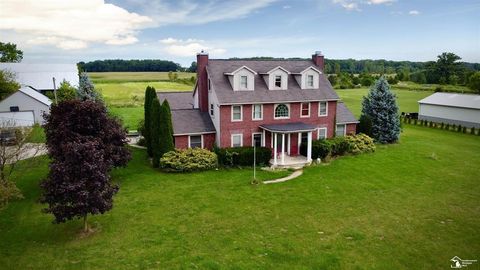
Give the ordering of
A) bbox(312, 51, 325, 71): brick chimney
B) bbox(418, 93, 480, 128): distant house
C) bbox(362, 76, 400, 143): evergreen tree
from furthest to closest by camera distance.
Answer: bbox(418, 93, 480, 128): distant house, bbox(362, 76, 400, 143): evergreen tree, bbox(312, 51, 325, 71): brick chimney

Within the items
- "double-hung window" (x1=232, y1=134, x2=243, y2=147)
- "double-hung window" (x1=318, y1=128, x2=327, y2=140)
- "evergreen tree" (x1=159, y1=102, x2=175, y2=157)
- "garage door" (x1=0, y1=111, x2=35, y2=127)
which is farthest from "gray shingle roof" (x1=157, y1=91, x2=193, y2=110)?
"garage door" (x1=0, y1=111, x2=35, y2=127)

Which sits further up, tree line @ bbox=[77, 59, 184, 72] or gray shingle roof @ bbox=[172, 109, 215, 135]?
tree line @ bbox=[77, 59, 184, 72]

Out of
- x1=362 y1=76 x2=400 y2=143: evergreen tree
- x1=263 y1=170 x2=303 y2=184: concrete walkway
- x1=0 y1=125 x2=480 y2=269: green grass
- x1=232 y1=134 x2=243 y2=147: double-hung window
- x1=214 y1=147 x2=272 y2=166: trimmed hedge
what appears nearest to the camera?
x1=0 y1=125 x2=480 y2=269: green grass

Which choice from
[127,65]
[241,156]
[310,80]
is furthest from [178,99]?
[127,65]

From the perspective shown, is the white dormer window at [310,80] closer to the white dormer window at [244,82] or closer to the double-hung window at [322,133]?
the double-hung window at [322,133]

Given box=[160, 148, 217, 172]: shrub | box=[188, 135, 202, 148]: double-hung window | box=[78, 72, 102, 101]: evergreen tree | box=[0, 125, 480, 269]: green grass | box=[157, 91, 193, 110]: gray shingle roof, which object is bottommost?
box=[0, 125, 480, 269]: green grass

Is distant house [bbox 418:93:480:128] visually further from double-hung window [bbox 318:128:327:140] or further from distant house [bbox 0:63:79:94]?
distant house [bbox 0:63:79:94]

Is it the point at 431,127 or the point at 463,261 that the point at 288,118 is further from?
the point at 431,127

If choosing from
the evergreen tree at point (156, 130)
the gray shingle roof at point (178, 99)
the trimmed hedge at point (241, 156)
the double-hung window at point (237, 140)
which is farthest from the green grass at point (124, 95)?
the trimmed hedge at point (241, 156)
